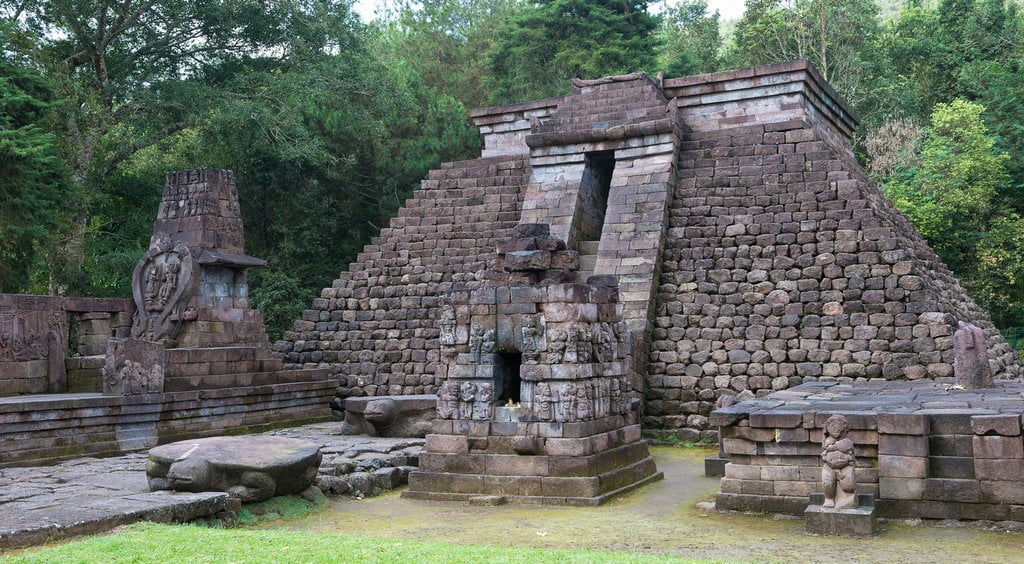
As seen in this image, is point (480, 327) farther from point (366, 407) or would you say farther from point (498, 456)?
point (366, 407)

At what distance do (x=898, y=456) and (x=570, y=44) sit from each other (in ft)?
80.4

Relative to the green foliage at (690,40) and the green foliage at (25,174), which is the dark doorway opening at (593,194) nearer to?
the green foliage at (25,174)

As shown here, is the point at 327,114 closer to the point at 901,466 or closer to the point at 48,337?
the point at 48,337

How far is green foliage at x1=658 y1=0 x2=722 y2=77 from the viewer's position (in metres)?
31.9

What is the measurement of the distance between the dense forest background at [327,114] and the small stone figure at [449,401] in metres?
10.9

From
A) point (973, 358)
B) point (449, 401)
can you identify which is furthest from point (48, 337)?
point (973, 358)

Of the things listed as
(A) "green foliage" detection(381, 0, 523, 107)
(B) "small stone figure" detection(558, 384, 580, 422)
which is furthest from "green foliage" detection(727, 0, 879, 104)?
(B) "small stone figure" detection(558, 384, 580, 422)

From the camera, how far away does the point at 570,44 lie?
30.7 meters

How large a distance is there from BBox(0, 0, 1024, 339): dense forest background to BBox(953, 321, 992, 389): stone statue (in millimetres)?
12005

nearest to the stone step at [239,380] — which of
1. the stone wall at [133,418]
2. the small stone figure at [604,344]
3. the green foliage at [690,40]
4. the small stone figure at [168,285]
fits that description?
the stone wall at [133,418]

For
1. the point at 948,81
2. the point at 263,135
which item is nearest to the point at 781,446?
the point at 263,135

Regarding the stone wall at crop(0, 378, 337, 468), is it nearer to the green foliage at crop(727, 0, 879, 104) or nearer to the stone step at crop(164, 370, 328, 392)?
the stone step at crop(164, 370, 328, 392)

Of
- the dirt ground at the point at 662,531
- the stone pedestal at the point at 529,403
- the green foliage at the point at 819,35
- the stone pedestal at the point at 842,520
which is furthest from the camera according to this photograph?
the green foliage at the point at 819,35

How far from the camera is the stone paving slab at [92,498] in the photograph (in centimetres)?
682
